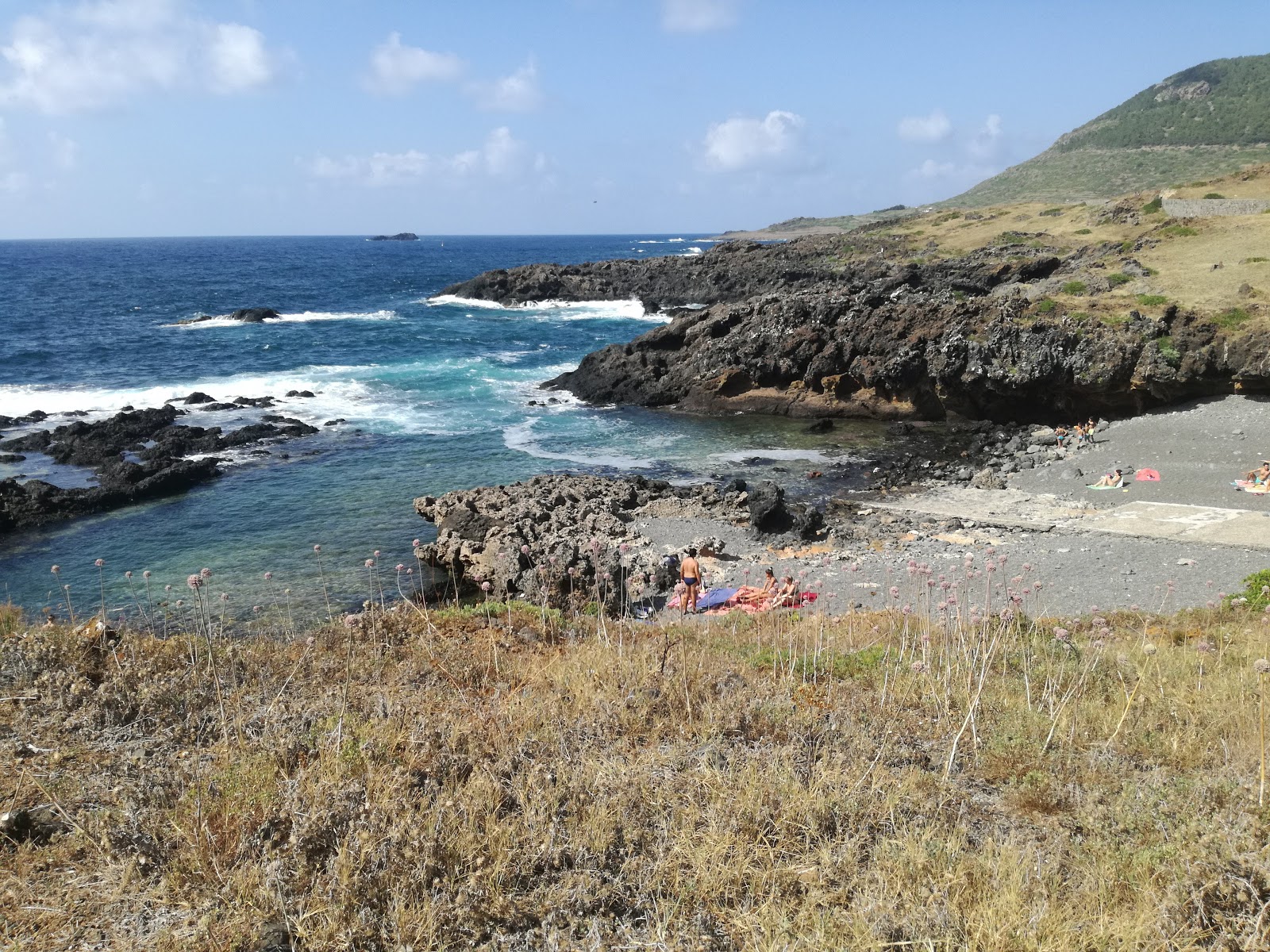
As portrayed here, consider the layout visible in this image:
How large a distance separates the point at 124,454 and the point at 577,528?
713 inches

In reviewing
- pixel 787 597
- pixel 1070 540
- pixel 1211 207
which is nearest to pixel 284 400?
pixel 787 597

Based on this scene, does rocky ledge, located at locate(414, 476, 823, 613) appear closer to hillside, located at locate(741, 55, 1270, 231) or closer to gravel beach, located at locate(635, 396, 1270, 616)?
gravel beach, located at locate(635, 396, 1270, 616)

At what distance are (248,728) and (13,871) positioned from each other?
156 centimetres

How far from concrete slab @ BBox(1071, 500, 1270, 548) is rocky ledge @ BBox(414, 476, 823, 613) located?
682cm

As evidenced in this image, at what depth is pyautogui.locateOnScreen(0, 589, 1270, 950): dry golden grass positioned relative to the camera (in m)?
3.55

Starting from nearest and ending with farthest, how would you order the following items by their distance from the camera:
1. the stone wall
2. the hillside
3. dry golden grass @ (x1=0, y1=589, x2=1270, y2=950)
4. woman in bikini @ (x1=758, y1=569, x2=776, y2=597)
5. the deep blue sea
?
dry golden grass @ (x1=0, y1=589, x2=1270, y2=950) → woman in bikini @ (x1=758, y1=569, x2=776, y2=597) → the deep blue sea → the stone wall → the hillside

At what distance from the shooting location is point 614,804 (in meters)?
4.35

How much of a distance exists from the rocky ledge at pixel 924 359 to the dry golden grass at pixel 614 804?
2479 centimetres

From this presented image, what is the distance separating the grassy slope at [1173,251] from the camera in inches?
1183

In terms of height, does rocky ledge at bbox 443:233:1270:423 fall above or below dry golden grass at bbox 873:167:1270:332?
below

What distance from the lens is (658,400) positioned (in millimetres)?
36250

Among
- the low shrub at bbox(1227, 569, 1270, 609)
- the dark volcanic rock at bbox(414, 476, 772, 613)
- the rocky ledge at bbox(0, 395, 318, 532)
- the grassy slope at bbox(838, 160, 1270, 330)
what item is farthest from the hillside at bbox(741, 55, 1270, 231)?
the rocky ledge at bbox(0, 395, 318, 532)

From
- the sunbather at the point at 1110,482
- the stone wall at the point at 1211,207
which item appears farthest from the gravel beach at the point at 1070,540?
the stone wall at the point at 1211,207

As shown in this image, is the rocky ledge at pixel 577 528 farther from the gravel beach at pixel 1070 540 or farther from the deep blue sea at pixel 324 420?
the deep blue sea at pixel 324 420
